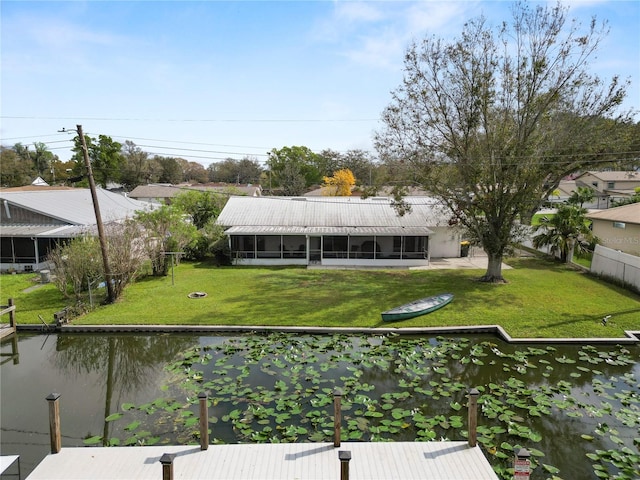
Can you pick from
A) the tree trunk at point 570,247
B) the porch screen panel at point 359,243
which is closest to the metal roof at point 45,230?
the porch screen panel at point 359,243

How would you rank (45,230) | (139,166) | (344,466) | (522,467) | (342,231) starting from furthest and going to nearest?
(139,166) → (342,231) → (45,230) → (344,466) → (522,467)

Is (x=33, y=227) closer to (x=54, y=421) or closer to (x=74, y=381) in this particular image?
(x=74, y=381)

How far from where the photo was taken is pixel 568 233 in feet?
79.6

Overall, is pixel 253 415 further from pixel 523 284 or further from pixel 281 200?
pixel 281 200

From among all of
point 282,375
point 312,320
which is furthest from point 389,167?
point 282,375

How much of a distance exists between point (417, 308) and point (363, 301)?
2.56m

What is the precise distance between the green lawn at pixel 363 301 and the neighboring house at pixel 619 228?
3.20 m

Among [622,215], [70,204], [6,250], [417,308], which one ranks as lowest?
[417,308]

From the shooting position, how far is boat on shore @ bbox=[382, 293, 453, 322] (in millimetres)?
15375

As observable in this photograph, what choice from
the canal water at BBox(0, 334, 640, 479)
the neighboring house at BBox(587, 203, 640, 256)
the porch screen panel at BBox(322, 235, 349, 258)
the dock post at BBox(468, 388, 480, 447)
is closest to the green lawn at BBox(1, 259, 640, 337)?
the canal water at BBox(0, 334, 640, 479)

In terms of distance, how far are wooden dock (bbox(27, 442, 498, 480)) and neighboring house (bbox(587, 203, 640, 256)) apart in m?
20.0

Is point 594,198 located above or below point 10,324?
above

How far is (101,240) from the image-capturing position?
55.1 ft

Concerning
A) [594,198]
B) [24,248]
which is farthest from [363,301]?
[594,198]
